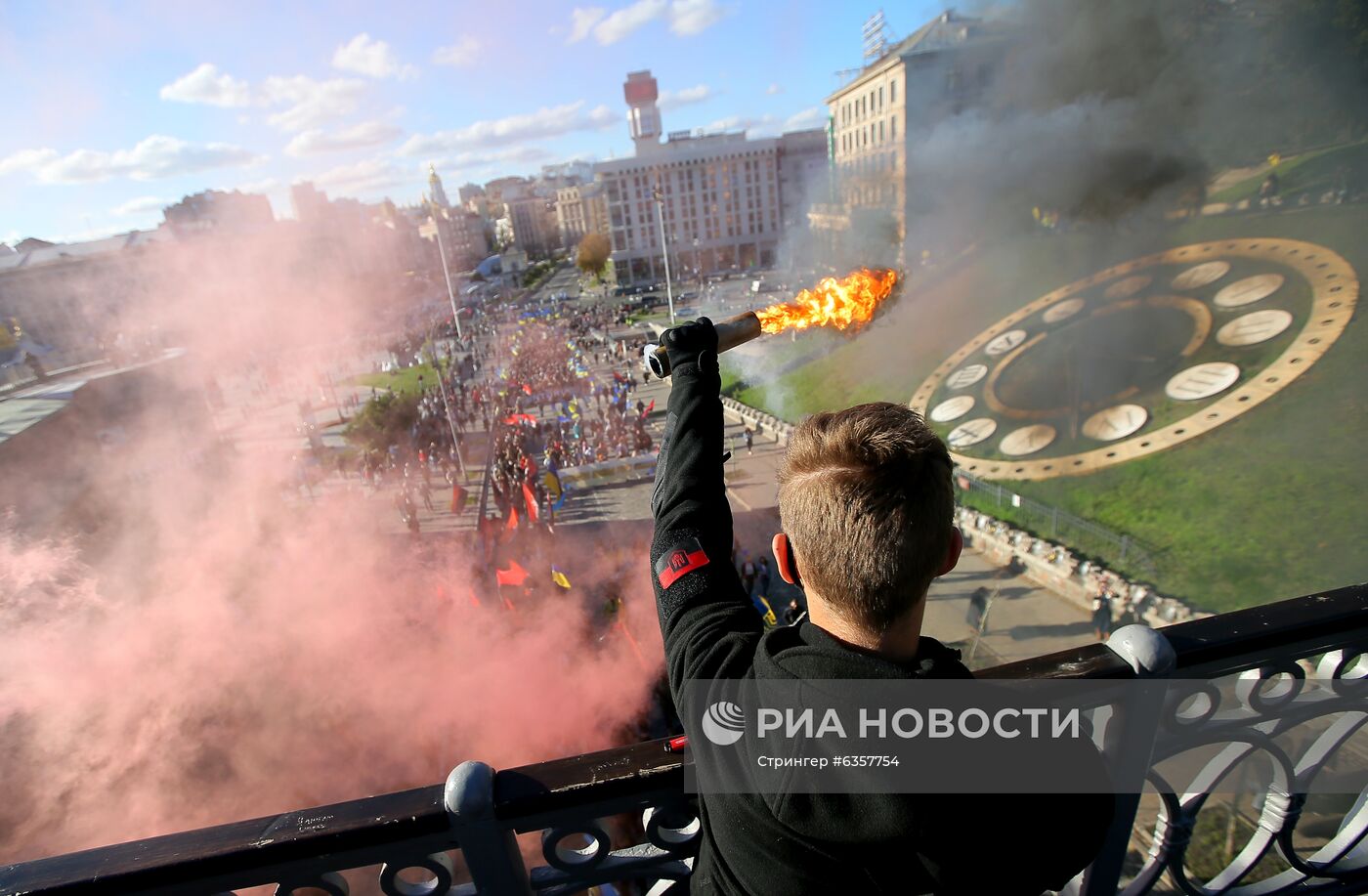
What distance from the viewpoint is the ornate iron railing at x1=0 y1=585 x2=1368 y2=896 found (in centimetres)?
135

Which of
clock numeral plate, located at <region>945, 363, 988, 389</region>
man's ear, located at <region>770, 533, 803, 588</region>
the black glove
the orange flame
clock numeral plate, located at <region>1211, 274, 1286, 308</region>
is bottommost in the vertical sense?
clock numeral plate, located at <region>945, 363, 988, 389</region>

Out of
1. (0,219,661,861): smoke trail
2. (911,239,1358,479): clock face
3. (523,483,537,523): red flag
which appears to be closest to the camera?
(0,219,661,861): smoke trail

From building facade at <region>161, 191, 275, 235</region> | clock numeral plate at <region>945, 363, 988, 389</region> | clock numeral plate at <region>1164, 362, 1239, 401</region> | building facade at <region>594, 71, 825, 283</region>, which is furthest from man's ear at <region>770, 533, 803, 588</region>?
building facade at <region>594, 71, 825, 283</region>

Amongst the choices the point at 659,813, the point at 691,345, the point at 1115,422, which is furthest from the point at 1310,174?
the point at 659,813

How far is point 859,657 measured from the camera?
1.05 meters

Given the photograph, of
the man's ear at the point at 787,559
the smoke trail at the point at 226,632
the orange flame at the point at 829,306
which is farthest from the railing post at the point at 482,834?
the smoke trail at the point at 226,632

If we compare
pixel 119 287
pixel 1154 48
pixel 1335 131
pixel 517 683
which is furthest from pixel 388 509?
pixel 1335 131

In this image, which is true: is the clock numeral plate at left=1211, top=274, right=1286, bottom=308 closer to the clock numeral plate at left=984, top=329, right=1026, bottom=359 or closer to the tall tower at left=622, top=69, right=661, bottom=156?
the clock numeral plate at left=984, top=329, right=1026, bottom=359

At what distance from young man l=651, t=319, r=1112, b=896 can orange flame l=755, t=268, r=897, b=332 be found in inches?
130

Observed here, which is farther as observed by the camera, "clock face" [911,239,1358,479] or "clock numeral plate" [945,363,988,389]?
"clock numeral plate" [945,363,988,389]

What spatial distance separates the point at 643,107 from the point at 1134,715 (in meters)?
111

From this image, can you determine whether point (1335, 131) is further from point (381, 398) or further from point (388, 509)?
point (381, 398)

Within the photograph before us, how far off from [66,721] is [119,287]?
7.34 meters

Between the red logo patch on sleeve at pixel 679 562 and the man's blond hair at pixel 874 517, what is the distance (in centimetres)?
33
